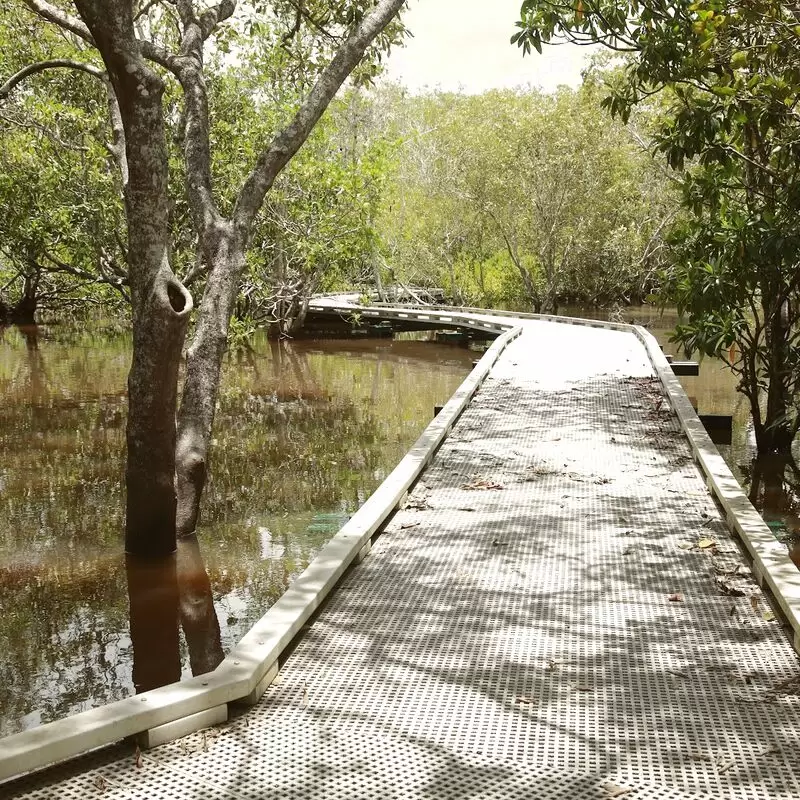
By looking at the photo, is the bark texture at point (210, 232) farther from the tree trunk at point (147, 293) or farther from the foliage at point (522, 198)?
the foliage at point (522, 198)

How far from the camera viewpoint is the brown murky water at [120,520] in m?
5.78

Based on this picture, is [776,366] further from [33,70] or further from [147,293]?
[33,70]

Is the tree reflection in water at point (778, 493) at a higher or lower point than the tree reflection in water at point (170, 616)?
higher

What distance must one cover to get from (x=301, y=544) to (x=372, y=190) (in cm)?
1295

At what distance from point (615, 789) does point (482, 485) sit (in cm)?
377

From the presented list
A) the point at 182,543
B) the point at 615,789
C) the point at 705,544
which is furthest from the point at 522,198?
the point at 615,789

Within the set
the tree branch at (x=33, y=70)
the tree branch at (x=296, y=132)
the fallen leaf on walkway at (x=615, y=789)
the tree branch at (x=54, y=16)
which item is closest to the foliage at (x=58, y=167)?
the tree branch at (x=33, y=70)

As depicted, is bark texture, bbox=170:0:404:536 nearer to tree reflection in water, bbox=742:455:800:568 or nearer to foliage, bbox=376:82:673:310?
tree reflection in water, bbox=742:455:800:568

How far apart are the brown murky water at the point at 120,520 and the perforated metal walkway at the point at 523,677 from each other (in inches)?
67.8

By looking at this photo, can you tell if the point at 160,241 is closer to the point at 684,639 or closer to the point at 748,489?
the point at 684,639

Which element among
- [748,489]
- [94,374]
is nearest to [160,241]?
[748,489]

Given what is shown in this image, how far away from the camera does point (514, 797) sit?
2756mm

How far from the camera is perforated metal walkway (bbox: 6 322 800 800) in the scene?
9.36ft

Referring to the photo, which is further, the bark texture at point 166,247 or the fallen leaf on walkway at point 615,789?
the bark texture at point 166,247
